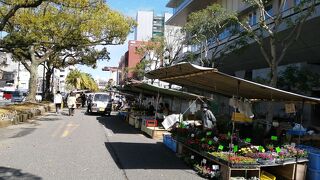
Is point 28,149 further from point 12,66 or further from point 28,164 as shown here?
point 12,66

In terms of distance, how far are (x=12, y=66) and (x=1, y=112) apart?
8397 centimetres

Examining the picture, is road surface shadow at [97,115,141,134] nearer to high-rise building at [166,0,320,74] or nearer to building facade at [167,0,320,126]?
building facade at [167,0,320,126]

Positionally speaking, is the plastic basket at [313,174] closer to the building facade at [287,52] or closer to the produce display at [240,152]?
the produce display at [240,152]

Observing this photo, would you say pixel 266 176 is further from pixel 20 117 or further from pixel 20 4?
pixel 20 117

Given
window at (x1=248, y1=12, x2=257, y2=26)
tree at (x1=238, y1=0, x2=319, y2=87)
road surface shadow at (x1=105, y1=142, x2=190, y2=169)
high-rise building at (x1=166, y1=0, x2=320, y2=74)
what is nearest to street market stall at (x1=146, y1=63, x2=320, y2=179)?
road surface shadow at (x1=105, y1=142, x2=190, y2=169)

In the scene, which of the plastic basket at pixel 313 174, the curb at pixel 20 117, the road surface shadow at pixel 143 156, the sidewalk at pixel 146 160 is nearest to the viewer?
the plastic basket at pixel 313 174

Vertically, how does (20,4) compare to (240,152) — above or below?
above

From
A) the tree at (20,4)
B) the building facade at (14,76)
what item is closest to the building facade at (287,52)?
the tree at (20,4)

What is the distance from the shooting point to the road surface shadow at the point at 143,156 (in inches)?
439

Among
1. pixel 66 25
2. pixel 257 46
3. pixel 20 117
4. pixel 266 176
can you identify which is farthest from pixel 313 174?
pixel 66 25

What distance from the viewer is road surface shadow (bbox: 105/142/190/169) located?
11.2 m

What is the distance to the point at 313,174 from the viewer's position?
980 centimetres

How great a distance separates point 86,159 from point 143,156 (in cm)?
182

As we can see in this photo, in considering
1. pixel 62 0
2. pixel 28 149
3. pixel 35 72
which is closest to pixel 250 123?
pixel 28 149
